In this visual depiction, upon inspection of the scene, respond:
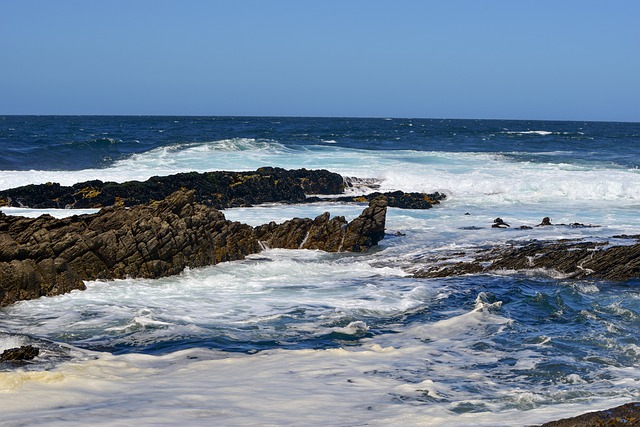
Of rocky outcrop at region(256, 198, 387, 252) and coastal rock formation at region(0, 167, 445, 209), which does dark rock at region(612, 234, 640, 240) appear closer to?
rocky outcrop at region(256, 198, 387, 252)

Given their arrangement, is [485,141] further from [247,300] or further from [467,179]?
[247,300]

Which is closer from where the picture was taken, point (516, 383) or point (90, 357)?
point (516, 383)

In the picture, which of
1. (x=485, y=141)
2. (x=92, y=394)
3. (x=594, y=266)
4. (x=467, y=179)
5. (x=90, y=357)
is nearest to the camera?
(x=92, y=394)

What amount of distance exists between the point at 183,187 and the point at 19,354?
1749 cm

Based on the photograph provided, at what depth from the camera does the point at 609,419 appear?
627cm

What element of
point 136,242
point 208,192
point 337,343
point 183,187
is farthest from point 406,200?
point 337,343

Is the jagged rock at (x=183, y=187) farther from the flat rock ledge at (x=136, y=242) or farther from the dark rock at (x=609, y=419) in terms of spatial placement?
the dark rock at (x=609, y=419)

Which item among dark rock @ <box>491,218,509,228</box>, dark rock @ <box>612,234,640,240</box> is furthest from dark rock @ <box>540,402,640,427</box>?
dark rock @ <box>491,218,509,228</box>

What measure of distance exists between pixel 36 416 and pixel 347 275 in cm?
926

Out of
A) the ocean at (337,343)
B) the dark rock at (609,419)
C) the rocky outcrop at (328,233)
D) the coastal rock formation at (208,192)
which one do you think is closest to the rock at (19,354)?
the ocean at (337,343)

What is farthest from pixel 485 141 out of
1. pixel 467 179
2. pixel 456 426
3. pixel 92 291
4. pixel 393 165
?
pixel 456 426

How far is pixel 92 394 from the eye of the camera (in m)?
8.09

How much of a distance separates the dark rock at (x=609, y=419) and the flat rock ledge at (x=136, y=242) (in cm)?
911

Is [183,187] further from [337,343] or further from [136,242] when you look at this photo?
[337,343]
